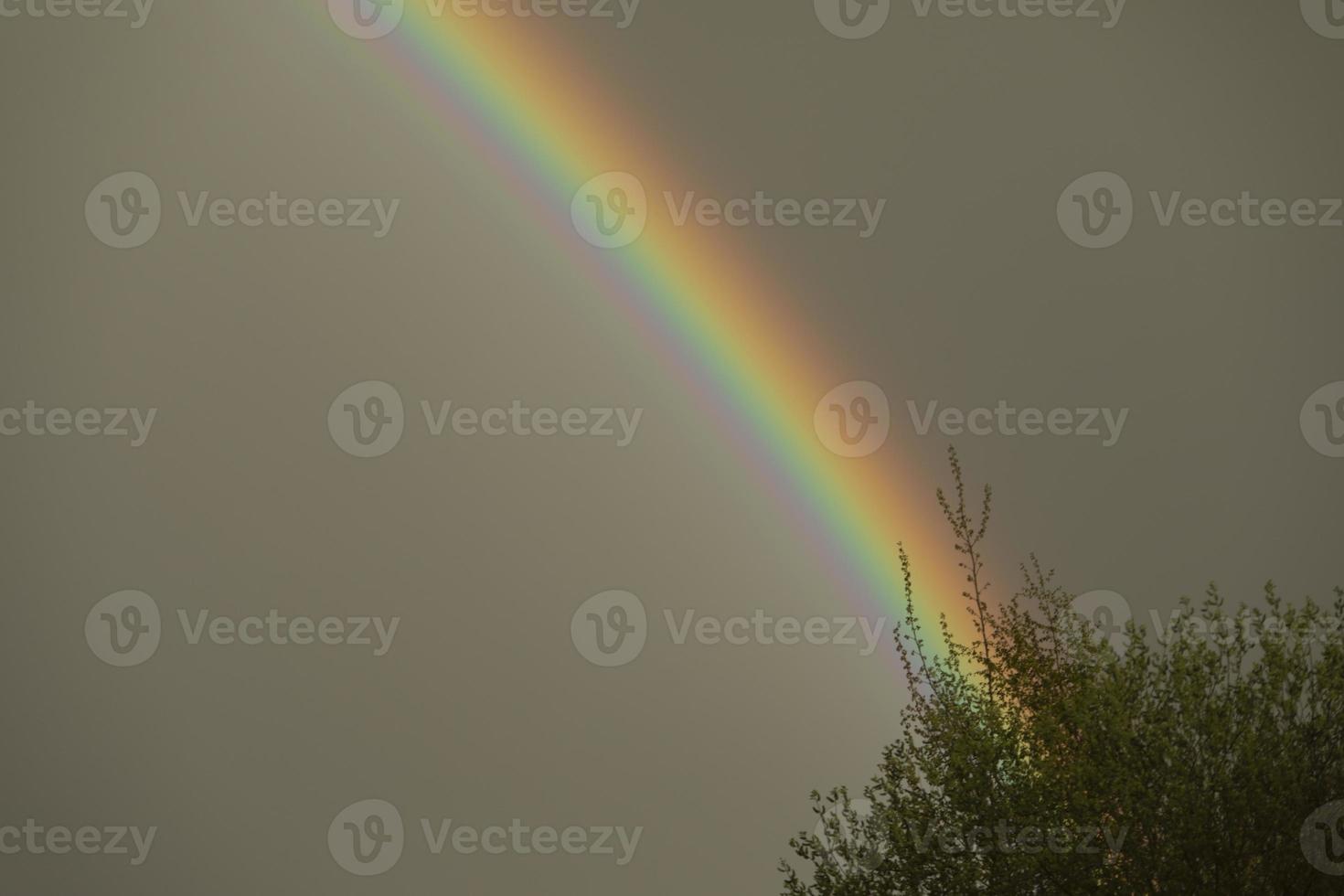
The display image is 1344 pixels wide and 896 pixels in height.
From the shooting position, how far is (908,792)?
1588 millimetres

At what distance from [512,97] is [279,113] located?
1151mm

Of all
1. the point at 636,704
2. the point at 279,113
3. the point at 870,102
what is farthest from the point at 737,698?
the point at 279,113

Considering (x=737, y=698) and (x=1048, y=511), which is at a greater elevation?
(x=1048, y=511)

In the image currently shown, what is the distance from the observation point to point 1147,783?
136 cm

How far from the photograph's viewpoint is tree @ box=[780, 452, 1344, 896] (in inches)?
52.7

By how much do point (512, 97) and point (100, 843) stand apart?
4.13m

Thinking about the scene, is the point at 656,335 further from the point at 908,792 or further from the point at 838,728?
the point at 908,792

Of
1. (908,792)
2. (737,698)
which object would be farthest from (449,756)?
(908,792)

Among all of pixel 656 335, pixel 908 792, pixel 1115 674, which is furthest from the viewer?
pixel 656 335

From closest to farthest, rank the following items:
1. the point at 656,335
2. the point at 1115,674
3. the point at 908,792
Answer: the point at 1115,674, the point at 908,792, the point at 656,335

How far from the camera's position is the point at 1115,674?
4.62ft

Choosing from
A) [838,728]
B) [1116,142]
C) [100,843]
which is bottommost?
[100,843]

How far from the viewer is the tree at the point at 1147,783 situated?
4.39ft

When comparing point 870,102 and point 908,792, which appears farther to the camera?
point 870,102
